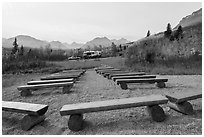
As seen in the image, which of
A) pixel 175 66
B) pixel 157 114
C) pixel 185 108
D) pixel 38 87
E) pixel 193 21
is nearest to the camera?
pixel 157 114

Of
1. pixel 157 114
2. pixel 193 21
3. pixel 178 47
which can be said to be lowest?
pixel 157 114

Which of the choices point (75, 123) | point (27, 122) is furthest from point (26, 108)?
point (75, 123)

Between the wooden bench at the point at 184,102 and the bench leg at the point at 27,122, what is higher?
the wooden bench at the point at 184,102

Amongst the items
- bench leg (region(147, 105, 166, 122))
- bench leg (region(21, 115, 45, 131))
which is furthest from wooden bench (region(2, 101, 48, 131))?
bench leg (region(147, 105, 166, 122))

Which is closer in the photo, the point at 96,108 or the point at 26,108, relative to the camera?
the point at 96,108

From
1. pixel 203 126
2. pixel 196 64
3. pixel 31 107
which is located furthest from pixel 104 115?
pixel 196 64

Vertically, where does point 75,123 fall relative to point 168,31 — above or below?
below

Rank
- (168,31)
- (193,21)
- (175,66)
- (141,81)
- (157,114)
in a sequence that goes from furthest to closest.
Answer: (193,21), (168,31), (175,66), (141,81), (157,114)

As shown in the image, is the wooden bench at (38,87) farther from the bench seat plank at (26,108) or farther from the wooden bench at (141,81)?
the bench seat plank at (26,108)

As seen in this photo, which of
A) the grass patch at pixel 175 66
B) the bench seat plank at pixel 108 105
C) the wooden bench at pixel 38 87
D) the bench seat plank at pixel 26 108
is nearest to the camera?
the bench seat plank at pixel 108 105

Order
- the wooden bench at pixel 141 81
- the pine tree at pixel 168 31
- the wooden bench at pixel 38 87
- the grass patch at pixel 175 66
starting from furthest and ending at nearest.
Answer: the pine tree at pixel 168 31 → the grass patch at pixel 175 66 → the wooden bench at pixel 141 81 → the wooden bench at pixel 38 87

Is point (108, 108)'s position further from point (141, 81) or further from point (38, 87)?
point (38, 87)

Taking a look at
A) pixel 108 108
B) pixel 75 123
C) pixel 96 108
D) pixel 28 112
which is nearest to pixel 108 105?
pixel 108 108

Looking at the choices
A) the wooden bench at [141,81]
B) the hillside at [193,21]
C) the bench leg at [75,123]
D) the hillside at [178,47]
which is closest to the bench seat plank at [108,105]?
the bench leg at [75,123]
